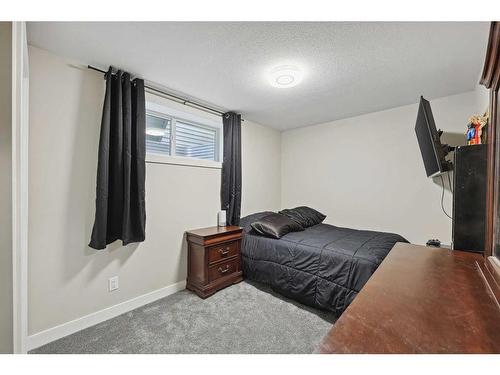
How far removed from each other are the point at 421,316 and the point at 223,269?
80.7 inches

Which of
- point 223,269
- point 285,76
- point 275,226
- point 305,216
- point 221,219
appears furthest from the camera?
point 305,216

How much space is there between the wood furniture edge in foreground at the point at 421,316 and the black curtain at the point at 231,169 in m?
2.06

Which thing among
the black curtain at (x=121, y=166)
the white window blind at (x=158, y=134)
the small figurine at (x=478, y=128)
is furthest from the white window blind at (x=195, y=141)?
the small figurine at (x=478, y=128)

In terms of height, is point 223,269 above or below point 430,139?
below

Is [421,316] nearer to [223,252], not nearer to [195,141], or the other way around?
[223,252]

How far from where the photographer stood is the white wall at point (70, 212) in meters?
1.64

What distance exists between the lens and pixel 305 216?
314 cm

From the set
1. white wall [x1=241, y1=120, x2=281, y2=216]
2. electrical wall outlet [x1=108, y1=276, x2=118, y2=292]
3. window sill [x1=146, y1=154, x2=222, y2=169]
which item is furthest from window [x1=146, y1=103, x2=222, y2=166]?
electrical wall outlet [x1=108, y1=276, x2=118, y2=292]

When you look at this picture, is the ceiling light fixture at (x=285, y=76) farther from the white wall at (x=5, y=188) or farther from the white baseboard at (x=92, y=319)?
the white baseboard at (x=92, y=319)

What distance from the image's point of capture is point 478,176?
1436 mm

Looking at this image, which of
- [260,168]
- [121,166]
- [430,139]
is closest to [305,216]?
[260,168]

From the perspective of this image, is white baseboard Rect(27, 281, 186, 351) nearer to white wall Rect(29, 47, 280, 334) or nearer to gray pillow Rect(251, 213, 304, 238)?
white wall Rect(29, 47, 280, 334)

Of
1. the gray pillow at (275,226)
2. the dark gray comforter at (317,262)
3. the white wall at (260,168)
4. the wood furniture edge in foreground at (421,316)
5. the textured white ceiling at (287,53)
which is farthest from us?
the white wall at (260,168)
